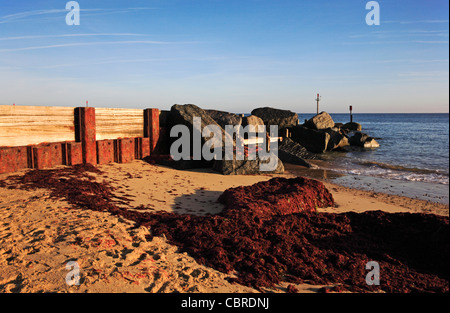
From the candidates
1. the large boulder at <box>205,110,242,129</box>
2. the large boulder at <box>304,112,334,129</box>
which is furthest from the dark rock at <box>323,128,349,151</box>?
the large boulder at <box>205,110,242,129</box>

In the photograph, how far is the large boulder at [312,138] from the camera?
20.0 m

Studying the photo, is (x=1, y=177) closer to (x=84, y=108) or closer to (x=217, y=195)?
(x=84, y=108)

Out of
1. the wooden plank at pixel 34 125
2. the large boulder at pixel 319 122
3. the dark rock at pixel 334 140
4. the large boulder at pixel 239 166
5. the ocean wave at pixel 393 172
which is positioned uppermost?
the large boulder at pixel 319 122

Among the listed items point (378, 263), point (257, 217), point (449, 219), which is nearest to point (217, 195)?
point (257, 217)

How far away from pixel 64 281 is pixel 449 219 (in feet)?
18.6

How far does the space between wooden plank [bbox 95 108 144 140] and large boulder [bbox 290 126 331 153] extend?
40.8ft

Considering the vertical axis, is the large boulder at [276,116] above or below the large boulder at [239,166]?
above

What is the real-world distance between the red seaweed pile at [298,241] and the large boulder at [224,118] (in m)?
7.52

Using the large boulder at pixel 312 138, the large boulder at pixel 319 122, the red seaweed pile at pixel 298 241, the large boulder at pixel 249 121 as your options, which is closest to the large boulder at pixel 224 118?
the large boulder at pixel 249 121

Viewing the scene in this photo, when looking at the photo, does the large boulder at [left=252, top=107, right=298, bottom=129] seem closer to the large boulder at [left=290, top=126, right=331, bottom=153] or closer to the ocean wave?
the large boulder at [left=290, top=126, right=331, bottom=153]

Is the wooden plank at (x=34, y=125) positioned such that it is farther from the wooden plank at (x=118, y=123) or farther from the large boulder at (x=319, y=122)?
the large boulder at (x=319, y=122)

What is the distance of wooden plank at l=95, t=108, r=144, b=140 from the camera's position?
9.39 meters

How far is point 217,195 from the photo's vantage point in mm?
7480

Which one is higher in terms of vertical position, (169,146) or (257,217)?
(169,146)
